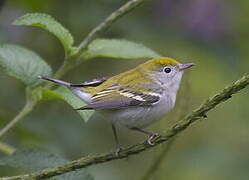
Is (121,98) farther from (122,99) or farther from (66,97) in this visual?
(66,97)

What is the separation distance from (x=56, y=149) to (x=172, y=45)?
1468 mm

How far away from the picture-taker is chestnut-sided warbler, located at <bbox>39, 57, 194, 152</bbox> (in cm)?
316

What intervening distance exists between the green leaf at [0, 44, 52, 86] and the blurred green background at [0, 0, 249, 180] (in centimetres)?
90

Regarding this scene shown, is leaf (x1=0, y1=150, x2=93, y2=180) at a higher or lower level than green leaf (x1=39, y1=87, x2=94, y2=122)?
lower

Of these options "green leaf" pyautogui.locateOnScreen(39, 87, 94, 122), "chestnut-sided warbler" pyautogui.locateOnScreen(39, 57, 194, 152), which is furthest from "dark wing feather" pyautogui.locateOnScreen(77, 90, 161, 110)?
"green leaf" pyautogui.locateOnScreen(39, 87, 94, 122)

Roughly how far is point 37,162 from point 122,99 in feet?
2.56

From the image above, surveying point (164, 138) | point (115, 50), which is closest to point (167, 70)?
point (115, 50)

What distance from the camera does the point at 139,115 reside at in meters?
3.24

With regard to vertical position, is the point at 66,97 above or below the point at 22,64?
below

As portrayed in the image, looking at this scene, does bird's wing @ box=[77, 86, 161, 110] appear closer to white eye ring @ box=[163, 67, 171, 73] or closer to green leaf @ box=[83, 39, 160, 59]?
green leaf @ box=[83, 39, 160, 59]

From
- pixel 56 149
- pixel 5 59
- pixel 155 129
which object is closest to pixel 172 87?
pixel 56 149

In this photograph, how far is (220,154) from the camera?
4.59m

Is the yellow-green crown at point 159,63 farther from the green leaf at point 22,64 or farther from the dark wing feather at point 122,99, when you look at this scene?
the green leaf at point 22,64

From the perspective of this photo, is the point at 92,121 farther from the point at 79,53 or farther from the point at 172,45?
the point at 79,53
